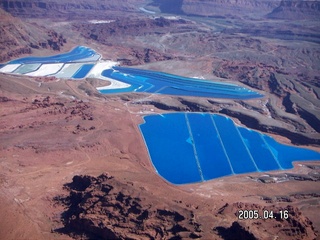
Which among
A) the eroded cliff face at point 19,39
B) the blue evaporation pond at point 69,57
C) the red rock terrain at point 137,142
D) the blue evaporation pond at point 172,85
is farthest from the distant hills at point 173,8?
the blue evaporation pond at point 172,85

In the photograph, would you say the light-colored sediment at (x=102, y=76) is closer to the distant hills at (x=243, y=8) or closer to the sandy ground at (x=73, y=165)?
the sandy ground at (x=73, y=165)

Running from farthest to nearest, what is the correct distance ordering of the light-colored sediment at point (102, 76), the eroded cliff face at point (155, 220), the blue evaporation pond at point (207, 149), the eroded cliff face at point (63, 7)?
the eroded cliff face at point (63, 7) < the light-colored sediment at point (102, 76) < the blue evaporation pond at point (207, 149) < the eroded cliff face at point (155, 220)

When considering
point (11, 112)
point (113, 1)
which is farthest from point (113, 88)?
point (113, 1)

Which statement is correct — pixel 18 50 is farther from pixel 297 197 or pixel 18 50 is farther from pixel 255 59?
pixel 297 197

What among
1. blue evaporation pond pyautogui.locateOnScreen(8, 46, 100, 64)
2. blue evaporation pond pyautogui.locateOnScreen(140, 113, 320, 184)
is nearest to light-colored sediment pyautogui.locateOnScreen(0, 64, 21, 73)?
blue evaporation pond pyautogui.locateOnScreen(8, 46, 100, 64)

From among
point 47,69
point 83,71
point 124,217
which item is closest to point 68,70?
point 83,71

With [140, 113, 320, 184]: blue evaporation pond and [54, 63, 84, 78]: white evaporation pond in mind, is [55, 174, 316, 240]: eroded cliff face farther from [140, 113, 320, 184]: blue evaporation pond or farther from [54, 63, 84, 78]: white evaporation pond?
[54, 63, 84, 78]: white evaporation pond

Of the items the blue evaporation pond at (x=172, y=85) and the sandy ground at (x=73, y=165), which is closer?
the sandy ground at (x=73, y=165)
